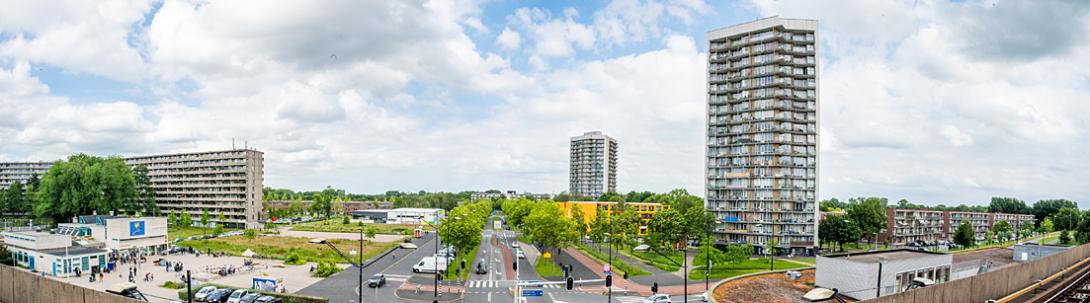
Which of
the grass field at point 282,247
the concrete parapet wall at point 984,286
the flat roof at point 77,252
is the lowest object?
the grass field at point 282,247

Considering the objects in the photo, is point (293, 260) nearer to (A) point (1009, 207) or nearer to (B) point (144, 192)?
(B) point (144, 192)

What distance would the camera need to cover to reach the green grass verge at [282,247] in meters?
64.9

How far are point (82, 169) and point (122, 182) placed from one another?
6510 millimetres

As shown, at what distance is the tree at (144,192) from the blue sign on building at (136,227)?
6379 centimetres

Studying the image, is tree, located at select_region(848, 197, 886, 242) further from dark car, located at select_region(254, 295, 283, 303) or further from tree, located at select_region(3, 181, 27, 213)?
tree, located at select_region(3, 181, 27, 213)

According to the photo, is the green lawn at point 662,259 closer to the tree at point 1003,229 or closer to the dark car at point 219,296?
the dark car at point 219,296

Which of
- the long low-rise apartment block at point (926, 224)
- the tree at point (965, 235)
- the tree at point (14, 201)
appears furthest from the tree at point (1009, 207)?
the tree at point (14, 201)

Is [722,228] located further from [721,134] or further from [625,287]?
[625,287]

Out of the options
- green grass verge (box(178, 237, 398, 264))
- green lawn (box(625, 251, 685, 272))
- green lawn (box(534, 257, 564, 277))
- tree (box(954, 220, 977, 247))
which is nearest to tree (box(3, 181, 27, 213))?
green grass verge (box(178, 237, 398, 264))

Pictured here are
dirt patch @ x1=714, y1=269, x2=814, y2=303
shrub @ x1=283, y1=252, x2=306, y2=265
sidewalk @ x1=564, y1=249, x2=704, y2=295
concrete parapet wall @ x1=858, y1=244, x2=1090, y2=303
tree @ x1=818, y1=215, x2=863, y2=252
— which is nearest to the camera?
concrete parapet wall @ x1=858, y1=244, x2=1090, y2=303

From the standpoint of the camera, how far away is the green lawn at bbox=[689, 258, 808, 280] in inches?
2073

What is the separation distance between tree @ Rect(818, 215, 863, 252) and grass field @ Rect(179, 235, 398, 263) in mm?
61247

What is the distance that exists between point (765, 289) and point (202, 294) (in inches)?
1646

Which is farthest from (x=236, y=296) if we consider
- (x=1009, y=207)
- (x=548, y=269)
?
(x=1009, y=207)
